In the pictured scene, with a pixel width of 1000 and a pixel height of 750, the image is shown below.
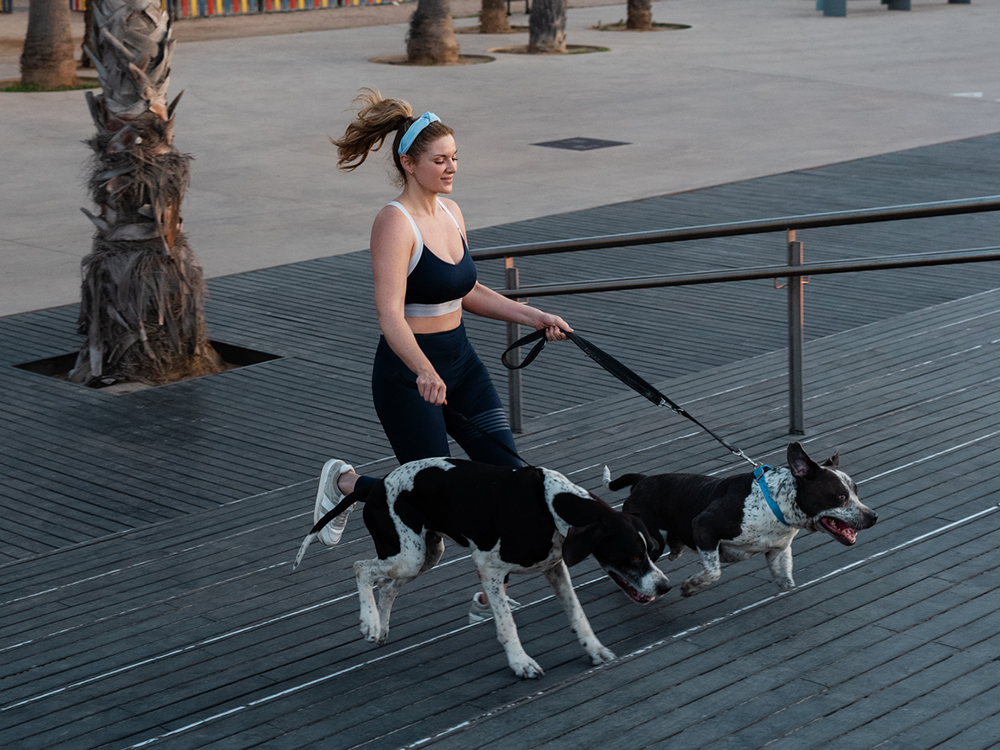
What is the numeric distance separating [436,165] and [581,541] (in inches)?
57.4

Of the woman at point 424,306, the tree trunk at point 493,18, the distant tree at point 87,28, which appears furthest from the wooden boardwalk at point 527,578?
the tree trunk at point 493,18

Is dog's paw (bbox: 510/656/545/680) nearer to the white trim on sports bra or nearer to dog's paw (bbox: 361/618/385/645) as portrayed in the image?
dog's paw (bbox: 361/618/385/645)

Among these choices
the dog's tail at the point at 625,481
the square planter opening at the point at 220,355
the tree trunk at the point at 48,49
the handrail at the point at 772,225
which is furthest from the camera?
the tree trunk at the point at 48,49

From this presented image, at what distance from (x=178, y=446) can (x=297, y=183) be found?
29.0ft

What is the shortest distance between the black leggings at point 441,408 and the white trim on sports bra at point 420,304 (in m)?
0.08

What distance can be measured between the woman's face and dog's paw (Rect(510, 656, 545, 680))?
171 centimetres

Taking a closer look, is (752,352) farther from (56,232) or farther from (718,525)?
(56,232)

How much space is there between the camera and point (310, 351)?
30.5 ft

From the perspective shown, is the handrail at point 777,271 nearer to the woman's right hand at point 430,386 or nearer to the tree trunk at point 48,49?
the woman's right hand at point 430,386

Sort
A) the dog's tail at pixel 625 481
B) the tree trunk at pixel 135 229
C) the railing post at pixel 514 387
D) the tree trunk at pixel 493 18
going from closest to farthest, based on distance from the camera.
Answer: the dog's tail at pixel 625 481
the railing post at pixel 514 387
the tree trunk at pixel 135 229
the tree trunk at pixel 493 18

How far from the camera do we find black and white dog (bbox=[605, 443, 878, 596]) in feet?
15.8

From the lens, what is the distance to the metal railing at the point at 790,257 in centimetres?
648

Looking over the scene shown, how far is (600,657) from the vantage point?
464cm

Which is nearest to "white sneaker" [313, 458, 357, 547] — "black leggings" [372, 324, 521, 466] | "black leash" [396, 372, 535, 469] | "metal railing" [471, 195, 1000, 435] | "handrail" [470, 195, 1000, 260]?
"black leggings" [372, 324, 521, 466]
